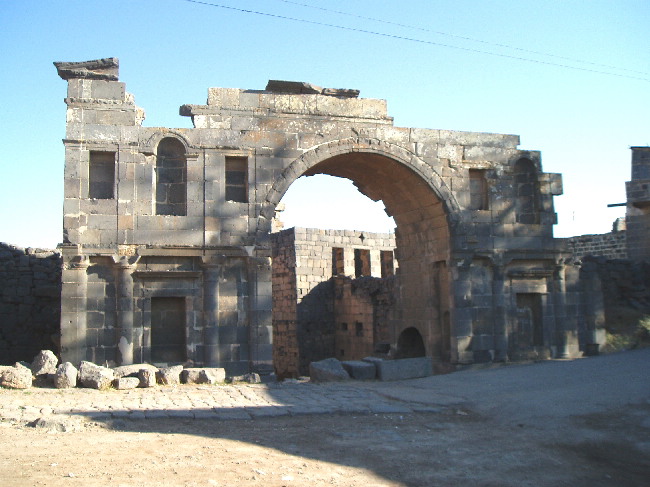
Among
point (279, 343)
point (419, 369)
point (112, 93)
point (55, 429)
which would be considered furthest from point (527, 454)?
point (279, 343)

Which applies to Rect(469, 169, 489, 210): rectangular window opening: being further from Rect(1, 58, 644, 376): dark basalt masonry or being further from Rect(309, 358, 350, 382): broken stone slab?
Rect(309, 358, 350, 382): broken stone slab

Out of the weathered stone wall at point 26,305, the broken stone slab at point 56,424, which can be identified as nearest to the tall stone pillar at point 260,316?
the broken stone slab at point 56,424

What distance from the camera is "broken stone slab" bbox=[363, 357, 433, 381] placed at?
12680 mm

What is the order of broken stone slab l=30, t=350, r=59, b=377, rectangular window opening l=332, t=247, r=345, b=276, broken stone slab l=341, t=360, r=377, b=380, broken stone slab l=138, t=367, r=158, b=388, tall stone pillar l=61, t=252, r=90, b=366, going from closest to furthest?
broken stone slab l=30, t=350, r=59, b=377, broken stone slab l=138, t=367, r=158, b=388, tall stone pillar l=61, t=252, r=90, b=366, broken stone slab l=341, t=360, r=377, b=380, rectangular window opening l=332, t=247, r=345, b=276

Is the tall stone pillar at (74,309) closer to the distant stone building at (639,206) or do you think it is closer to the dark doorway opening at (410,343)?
the dark doorway opening at (410,343)

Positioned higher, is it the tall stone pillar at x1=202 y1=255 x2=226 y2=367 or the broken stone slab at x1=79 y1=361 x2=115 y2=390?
the tall stone pillar at x1=202 y1=255 x2=226 y2=367

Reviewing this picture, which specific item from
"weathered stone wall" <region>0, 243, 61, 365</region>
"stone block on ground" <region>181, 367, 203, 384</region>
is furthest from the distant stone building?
"weathered stone wall" <region>0, 243, 61, 365</region>

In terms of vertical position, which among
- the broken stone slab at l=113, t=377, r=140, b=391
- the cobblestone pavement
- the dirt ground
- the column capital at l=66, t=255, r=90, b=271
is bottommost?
the dirt ground

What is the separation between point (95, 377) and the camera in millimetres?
10805

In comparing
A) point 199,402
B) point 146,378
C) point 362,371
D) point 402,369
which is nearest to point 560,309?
point 402,369

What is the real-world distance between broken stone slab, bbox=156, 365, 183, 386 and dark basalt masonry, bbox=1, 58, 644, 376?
2.99 feet

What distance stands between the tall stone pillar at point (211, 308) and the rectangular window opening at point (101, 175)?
2244mm

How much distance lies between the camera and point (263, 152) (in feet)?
43.2

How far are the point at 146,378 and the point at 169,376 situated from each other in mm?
429
